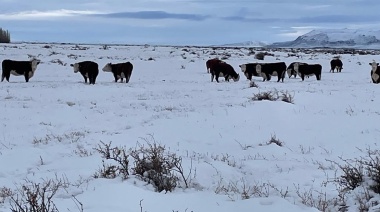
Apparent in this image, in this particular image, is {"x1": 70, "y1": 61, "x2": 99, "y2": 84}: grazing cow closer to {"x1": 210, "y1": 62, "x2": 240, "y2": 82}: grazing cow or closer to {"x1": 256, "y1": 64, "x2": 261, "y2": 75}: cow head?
{"x1": 210, "y1": 62, "x2": 240, "y2": 82}: grazing cow

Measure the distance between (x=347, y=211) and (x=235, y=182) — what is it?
1.85 metres

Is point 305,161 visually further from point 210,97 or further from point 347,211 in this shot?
point 210,97

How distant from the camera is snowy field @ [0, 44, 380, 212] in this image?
5461 millimetres

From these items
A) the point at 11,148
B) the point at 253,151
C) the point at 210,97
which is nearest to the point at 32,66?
the point at 210,97

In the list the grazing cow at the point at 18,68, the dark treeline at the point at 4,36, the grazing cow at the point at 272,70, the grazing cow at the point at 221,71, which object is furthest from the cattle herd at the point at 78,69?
the dark treeline at the point at 4,36

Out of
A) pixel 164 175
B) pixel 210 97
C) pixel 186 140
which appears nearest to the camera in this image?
pixel 164 175

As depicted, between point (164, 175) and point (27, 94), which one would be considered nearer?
point (164, 175)

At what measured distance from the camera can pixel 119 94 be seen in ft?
53.4

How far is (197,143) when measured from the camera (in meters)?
9.05

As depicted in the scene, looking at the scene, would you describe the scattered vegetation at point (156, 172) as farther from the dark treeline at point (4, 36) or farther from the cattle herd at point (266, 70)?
the dark treeline at point (4, 36)

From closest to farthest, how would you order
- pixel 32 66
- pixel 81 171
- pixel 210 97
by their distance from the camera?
pixel 81 171, pixel 210 97, pixel 32 66

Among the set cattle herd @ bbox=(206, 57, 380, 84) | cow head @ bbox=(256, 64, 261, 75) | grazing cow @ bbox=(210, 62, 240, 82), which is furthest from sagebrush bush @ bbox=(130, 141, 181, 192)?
cow head @ bbox=(256, 64, 261, 75)

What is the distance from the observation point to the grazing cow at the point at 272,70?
23.1 meters

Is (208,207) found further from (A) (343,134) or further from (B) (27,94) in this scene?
(B) (27,94)
